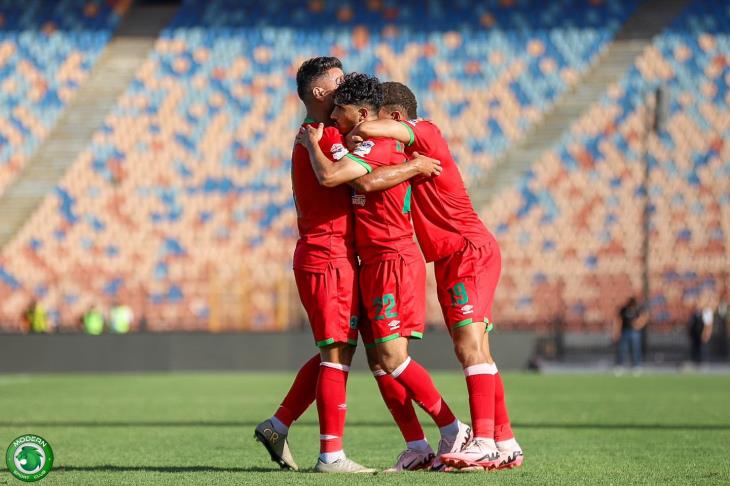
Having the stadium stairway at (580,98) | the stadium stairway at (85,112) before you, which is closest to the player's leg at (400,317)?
the stadium stairway at (580,98)

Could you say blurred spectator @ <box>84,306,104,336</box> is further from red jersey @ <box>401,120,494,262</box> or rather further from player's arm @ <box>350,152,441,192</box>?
player's arm @ <box>350,152,441,192</box>

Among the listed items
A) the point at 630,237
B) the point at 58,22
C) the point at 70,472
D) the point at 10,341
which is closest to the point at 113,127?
the point at 58,22

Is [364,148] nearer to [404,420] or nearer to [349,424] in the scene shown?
[404,420]

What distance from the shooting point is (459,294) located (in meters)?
6.68

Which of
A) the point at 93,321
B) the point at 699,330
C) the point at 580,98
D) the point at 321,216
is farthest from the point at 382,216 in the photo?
the point at 580,98

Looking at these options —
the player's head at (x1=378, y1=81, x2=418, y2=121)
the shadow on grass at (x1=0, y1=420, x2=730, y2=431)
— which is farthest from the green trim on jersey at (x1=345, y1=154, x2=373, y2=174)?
the shadow on grass at (x1=0, y1=420, x2=730, y2=431)

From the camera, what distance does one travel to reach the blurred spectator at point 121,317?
2555cm

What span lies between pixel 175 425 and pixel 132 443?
186 centimetres

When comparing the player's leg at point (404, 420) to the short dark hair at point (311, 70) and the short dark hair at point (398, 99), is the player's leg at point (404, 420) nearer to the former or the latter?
the short dark hair at point (398, 99)

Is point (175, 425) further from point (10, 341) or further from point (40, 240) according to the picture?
point (40, 240)

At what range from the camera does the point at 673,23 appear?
3012 centimetres

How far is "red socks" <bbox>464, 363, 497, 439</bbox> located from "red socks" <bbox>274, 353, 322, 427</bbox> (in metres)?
0.88

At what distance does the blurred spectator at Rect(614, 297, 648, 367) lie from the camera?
951 inches

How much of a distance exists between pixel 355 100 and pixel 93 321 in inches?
791
